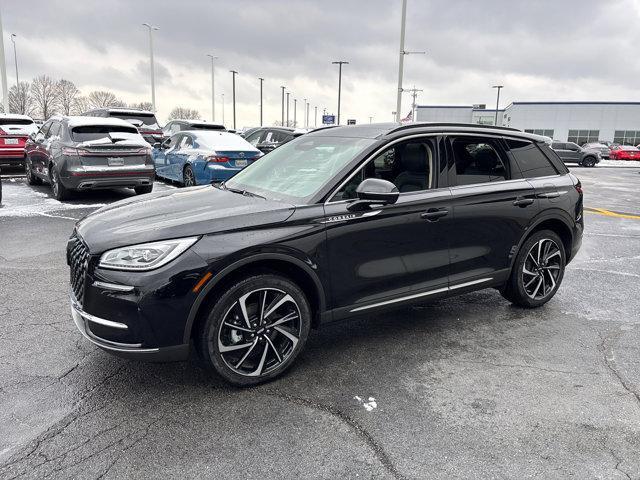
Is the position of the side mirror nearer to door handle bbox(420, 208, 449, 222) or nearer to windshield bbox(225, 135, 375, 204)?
windshield bbox(225, 135, 375, 204)

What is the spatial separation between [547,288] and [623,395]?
1.75 meters

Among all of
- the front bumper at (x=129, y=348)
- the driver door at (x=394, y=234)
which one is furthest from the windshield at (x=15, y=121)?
the driver door at (x=394, y=234)

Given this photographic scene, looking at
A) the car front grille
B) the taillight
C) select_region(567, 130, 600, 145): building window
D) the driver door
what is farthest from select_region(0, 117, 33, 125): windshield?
select_region(567, 130, 600, 145): building window

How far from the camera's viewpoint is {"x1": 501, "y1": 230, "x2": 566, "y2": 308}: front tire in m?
4.68

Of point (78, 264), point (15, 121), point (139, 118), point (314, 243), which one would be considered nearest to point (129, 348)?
point (78, 264)

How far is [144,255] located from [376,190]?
153 cm

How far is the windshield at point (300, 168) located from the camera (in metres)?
3.68

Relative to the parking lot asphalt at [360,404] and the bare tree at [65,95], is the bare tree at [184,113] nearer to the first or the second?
the bare tree at [65,95]

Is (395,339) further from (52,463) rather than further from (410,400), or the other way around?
(52,463)

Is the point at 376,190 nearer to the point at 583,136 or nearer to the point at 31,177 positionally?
the point at 31,177

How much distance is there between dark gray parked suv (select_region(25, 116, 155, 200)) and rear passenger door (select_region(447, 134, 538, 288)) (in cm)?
767

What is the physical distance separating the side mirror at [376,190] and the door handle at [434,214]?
1.74 ft

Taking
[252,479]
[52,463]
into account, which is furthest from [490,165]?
[52,463]

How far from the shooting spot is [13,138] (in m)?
14.4
